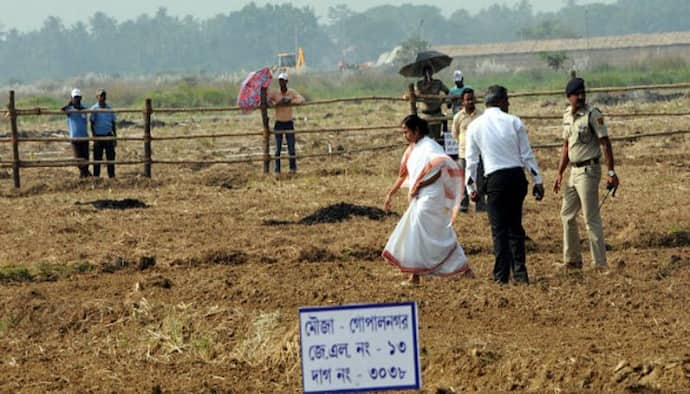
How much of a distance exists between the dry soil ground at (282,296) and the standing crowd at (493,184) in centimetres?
23

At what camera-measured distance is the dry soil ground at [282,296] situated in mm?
7230

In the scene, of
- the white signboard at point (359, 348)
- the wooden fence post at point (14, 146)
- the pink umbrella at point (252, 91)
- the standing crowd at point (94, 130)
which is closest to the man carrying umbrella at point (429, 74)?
the pink umbrella at point (252, 91)

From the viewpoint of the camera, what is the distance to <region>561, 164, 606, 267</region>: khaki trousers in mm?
9430

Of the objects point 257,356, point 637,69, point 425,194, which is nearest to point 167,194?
point 425,194

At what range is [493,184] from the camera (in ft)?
29.8

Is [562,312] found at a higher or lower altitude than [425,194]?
lower

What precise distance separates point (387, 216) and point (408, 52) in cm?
7707

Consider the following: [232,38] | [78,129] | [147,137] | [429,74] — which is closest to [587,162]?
[429,74]

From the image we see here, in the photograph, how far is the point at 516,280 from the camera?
9180 millimetres

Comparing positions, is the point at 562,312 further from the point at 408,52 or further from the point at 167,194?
the point at 408,52

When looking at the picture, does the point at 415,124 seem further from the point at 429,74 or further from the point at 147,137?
the point at 147,137

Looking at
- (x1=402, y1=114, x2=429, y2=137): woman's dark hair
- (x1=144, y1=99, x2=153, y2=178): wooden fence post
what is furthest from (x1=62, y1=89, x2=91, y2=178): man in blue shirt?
(x1=402, y1=114, x2=429, y2=137): woman's dark hair

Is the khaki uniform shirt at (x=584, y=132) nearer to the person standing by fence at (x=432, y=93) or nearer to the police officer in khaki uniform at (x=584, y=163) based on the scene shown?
the police officer in khaki uniform at (x=584, y=163)

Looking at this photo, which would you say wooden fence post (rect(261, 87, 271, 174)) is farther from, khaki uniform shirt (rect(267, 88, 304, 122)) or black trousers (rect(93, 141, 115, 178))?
black trousers (rect(93, 141, 115, 178))
